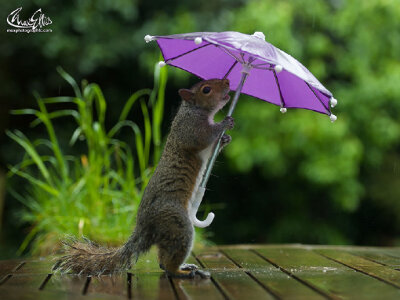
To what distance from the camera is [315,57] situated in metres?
6.87

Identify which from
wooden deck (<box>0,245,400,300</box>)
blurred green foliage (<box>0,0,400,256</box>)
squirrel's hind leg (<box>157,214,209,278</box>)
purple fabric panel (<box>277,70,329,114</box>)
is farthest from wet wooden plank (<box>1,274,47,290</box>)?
blurred green foliage (<box>0,0,400,256</box>)

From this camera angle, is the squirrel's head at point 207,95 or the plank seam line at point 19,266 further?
the plank seam line at point 19,266

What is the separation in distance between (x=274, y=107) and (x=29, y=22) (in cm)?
312

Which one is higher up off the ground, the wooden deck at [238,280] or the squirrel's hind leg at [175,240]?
the squirrel's hind leg at [175,240]

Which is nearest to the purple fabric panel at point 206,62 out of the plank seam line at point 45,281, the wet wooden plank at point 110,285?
the wet wooden plank at point 110,285

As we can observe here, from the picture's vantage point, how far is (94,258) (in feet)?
8.64

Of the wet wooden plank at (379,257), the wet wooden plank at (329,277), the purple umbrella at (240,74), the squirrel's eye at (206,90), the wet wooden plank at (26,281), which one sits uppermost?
the purple umbrella at (240,74)

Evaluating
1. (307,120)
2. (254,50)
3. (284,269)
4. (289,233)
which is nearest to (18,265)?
(284,269)

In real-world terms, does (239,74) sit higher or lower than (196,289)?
higher

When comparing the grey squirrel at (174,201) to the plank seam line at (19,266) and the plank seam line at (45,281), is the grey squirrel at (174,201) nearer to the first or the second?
the plank seam line at (45,281)

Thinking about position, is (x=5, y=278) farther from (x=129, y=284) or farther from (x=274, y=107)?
(x=274, y=107)

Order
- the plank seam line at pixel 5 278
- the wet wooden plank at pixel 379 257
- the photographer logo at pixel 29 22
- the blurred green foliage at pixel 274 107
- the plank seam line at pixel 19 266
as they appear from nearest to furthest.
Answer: the plank seam line at pixel 5 278
the plank seam line at pixel 19 266
the wet wooden plank at pixel 379 257
the blurred green foliage at pixel 274 107
the photographer logo at pixel 29 22

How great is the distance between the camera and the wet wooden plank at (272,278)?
217cm

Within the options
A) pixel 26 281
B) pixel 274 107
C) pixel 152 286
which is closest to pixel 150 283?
pixel 152 286
